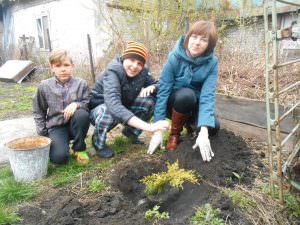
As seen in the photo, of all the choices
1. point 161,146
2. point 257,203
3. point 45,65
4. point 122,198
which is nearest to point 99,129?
point 161,146

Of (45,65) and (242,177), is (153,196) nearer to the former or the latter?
(242,177)

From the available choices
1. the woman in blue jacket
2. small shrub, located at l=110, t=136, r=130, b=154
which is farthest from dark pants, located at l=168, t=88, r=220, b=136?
small shrub, located at l=110, t=136, r=130, b=154

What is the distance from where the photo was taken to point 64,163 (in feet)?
10.0

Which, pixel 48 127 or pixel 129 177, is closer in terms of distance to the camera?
pixel 129 177

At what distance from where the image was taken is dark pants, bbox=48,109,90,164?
117 inches

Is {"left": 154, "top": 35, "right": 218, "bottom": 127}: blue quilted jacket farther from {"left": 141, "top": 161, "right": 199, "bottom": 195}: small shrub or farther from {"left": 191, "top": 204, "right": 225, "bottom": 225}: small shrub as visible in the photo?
{"left": 191, "top": 204, "right": 225, "bottom": 225}: small shrub

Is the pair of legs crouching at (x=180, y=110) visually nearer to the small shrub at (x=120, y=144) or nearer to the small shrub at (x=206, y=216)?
the small shrub at (x=120, y=144)

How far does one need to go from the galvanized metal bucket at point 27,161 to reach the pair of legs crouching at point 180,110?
1259 mm

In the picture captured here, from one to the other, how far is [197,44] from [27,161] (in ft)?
6.07

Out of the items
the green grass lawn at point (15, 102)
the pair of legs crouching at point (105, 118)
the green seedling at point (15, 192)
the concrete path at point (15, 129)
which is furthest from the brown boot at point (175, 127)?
the green grass lawn at point (15, 102)

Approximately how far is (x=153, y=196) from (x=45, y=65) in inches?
397

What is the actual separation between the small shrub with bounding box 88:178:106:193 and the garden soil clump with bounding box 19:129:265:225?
0.07 metres

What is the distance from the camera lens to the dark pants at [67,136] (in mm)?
2963

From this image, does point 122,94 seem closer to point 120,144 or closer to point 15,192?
point 120,144
